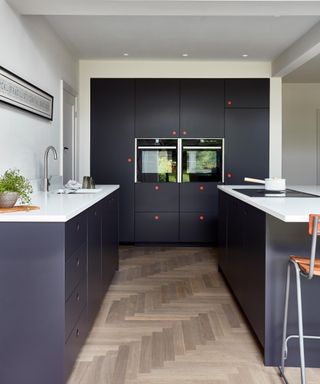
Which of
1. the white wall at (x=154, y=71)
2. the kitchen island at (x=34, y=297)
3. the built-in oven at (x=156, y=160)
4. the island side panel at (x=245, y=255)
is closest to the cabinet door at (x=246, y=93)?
the white wall at (x=154, y=71)

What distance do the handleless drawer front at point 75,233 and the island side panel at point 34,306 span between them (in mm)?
86

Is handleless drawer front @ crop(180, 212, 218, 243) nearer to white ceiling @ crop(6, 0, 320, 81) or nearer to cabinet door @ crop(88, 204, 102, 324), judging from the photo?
white ceiling @ crop(6, 0, 320, 81)

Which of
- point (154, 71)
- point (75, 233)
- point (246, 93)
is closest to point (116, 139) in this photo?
point (154, 71)

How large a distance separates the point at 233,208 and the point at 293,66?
2517mm

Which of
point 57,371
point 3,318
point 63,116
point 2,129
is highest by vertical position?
point 63,116

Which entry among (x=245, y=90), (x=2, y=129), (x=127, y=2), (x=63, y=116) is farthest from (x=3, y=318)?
(x=245, y=90)

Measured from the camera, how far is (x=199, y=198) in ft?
18.6

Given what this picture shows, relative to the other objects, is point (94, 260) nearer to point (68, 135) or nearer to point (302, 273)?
point (302, 273)

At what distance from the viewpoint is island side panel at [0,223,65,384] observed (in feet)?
6.25

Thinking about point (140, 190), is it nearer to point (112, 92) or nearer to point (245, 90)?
point (112, 92)

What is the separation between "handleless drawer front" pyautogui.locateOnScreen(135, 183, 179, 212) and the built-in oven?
0.08 m

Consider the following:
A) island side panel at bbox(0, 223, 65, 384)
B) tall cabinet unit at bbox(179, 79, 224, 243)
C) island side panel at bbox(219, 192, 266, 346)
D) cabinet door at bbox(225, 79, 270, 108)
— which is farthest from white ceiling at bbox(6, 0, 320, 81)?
island side panel at bbox(0, 223, 65, 384)

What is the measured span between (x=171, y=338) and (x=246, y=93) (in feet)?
13.0

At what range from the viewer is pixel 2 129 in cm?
293
